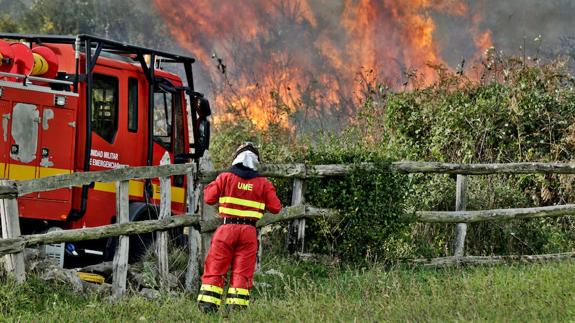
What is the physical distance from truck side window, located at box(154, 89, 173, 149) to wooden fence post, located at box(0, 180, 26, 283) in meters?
3.23

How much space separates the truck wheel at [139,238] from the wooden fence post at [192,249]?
84 centimetres

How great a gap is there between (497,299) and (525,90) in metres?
7.58

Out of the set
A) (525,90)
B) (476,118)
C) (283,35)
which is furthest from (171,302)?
(283,35)

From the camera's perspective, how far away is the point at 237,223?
845 cm

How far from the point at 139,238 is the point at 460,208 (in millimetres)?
4459

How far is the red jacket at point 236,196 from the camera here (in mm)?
8477

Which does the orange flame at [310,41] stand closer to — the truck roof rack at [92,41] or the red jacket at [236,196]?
the truck roof rack at [92,41]

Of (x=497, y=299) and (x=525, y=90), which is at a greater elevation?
(x=525, y=90)

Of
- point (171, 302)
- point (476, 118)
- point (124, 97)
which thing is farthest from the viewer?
point (476, 118)

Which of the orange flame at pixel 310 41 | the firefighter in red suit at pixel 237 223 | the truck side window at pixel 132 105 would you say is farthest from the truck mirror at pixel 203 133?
the orange flame at pixel 310 41

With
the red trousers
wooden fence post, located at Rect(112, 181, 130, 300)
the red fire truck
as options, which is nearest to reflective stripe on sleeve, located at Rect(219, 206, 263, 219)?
the red trousers

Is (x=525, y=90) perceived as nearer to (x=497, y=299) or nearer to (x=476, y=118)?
(x=476, y=118)

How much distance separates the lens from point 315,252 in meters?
10.8

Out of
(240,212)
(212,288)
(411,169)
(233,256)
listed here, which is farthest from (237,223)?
(411,169)
